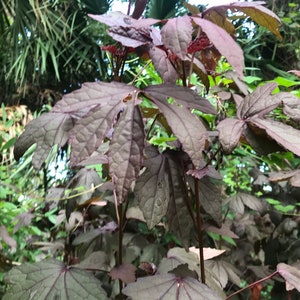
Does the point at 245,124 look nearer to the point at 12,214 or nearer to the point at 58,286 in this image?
the point at 58,286

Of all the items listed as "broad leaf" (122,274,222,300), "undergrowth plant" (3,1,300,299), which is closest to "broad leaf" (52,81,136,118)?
"undergrowth plant" (3,1,300,299)

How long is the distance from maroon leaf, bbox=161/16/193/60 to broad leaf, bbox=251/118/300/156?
0.15 metres

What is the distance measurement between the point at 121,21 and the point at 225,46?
163 millimetres

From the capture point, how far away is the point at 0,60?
3.23 m

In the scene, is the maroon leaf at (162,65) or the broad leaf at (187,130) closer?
the broad leaf at (187,130)

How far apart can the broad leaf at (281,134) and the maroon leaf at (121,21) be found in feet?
0.64

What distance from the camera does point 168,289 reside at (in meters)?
0.48

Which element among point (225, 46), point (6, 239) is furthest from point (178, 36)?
point (6, 239)

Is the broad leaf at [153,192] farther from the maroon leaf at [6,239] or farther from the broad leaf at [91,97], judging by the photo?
the maroon leaf at [6,239]

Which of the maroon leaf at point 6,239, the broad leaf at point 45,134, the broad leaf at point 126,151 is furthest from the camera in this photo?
the maroon leaf at point 6,239

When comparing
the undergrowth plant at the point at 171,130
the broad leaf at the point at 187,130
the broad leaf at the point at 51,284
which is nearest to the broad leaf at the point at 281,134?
the undergrowth plant at the point at 171,130

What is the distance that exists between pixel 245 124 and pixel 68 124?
251mm

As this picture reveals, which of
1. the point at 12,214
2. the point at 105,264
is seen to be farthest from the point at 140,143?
the point at 12,214

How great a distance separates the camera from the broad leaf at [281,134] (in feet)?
1.53
